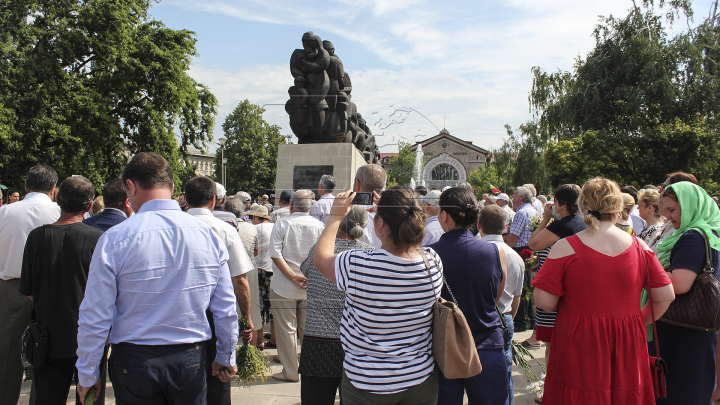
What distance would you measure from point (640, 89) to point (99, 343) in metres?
26.9

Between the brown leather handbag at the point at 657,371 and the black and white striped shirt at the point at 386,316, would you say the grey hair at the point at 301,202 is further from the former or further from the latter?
the brown leather handbag at the point at 657,371

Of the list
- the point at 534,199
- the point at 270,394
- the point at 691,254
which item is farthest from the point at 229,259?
the point at 534,199

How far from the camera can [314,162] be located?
8070 mm

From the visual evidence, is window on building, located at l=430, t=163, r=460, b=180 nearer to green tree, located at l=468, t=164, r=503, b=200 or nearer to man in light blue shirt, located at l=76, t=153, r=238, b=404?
green tree, located at l=468, t=164, r=503, b=200

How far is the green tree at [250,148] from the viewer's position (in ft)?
15.7

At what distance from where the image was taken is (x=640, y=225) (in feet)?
19.5

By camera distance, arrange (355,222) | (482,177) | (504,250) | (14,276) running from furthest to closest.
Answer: (482,177) < (14,276) < (504,250) < (355,222)

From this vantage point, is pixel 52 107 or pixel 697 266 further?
pixel 52 107

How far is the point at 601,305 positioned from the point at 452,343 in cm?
110

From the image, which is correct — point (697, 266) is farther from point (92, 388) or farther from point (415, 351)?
point (92, 388)

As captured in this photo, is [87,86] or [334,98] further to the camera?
[87,86]

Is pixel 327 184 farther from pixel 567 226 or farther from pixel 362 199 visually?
pixel 567 226

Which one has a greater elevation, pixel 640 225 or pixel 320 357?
pixel 640 225

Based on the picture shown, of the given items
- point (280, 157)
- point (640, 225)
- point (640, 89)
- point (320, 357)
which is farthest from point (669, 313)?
point (640, 89)
